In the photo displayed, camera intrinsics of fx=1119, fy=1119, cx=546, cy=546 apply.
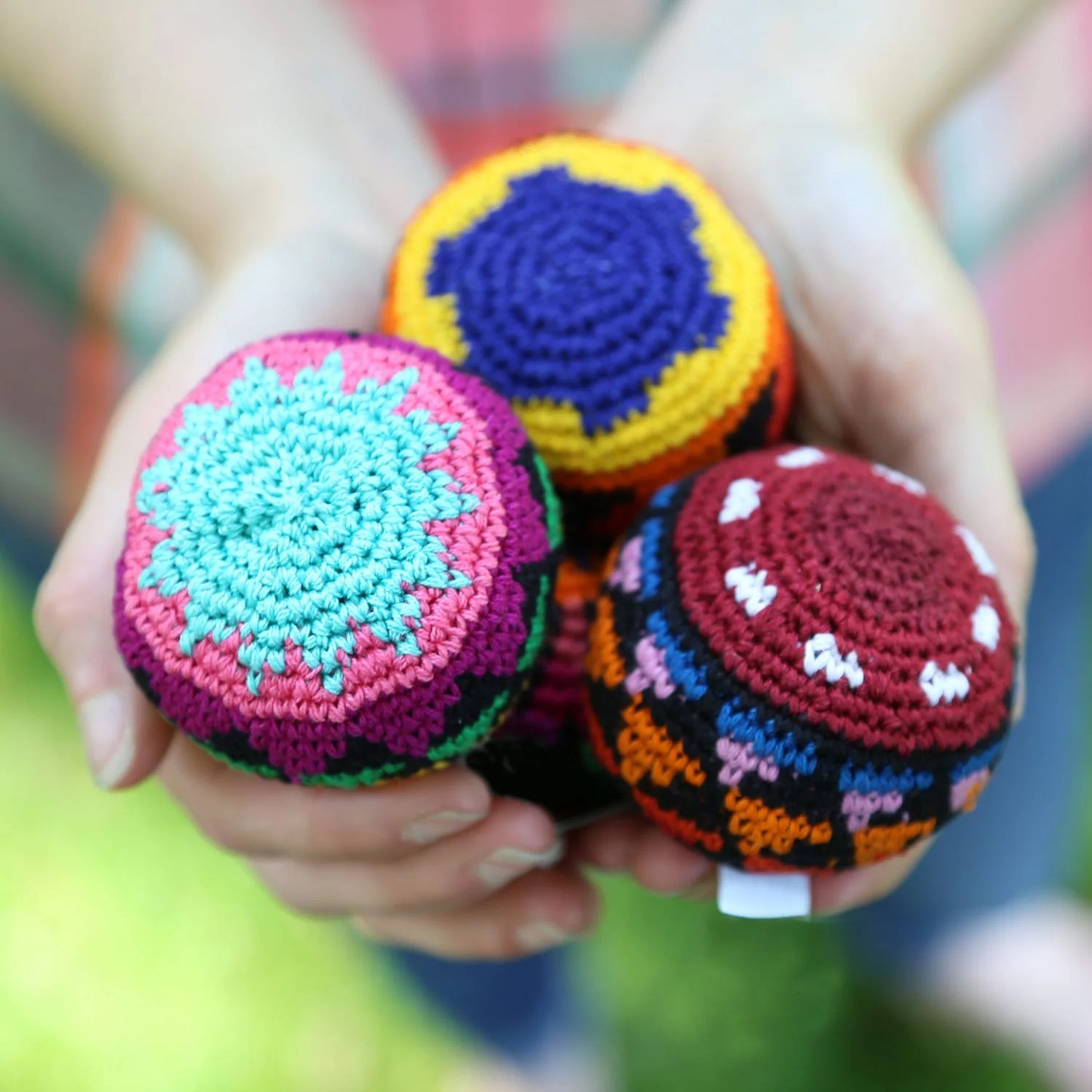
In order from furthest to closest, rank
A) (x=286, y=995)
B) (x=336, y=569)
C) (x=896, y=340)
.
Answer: (x=286, y=995)
(x=896, y=340)
(x=336, y=569)

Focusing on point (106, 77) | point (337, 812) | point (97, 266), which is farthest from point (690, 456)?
point (97, 266)

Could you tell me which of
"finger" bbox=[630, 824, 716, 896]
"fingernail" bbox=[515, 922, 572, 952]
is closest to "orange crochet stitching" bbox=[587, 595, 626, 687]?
"finger" bbox=[630, 824, 716, 896]

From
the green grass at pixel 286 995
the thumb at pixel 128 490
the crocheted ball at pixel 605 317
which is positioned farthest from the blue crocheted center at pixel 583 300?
the green grass at pixel 286 995

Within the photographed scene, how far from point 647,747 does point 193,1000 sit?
0.91 m

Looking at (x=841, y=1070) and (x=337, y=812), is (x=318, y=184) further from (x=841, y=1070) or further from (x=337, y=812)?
(x=841, y=1070)

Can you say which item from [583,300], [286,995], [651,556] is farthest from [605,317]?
[286,995]

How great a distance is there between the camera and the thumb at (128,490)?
581mm

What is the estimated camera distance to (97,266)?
957mm

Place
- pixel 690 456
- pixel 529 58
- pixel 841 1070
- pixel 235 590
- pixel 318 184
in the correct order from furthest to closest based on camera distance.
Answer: pixel 841 1070
pixel 529 58
pixel 318 184
pixel 690 456
pixel 235 590

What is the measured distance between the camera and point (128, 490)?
0.61 meters

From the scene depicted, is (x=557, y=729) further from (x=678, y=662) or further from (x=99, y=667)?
(x=99, y=667)

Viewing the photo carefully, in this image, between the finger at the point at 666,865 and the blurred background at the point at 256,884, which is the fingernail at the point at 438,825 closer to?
the finger at the point at 666,865

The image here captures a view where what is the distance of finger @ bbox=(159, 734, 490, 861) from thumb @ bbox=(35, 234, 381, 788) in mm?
39

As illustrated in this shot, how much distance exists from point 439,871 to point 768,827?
195 millimetres
